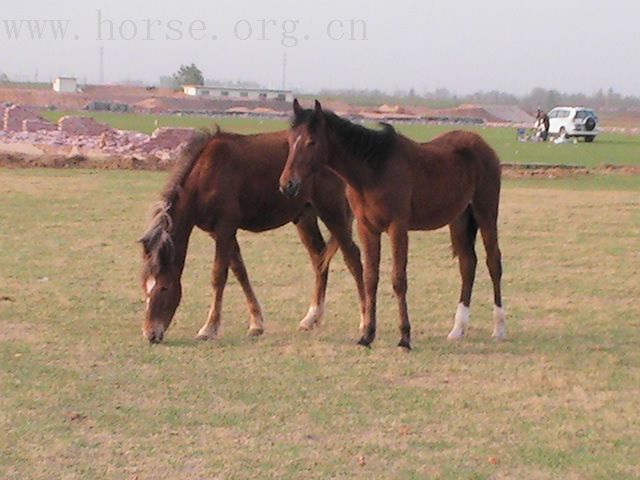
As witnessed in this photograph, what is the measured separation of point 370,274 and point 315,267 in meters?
1.19

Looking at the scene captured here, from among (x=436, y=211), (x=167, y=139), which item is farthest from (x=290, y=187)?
(x=167, y=139)

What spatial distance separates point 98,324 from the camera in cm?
927

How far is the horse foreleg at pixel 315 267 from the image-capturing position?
956cm

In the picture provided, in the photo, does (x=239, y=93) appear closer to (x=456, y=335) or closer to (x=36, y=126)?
(x=36, y=126)

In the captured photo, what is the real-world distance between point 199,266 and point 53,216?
5.21 metres

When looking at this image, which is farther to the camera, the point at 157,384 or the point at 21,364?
the point at 21,364

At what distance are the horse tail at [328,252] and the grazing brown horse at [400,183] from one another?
0.92m

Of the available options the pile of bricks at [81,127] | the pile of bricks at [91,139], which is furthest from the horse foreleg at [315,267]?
the pile of bricks at [81,127]

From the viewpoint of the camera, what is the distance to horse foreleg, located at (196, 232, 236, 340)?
8906 mm

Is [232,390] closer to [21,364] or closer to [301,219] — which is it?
[21,364]

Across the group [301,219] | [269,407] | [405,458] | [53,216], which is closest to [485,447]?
[405,458]

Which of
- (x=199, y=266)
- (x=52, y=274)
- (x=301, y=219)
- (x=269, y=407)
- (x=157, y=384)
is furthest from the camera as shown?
(x=199, y=266)

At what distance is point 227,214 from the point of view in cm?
901

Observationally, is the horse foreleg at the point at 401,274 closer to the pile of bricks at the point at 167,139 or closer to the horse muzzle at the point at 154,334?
the horse muzzle at the point at 154,334
